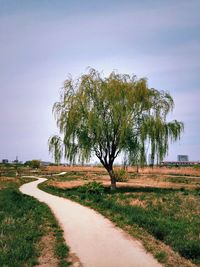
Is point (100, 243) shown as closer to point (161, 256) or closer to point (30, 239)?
point (161, 256)

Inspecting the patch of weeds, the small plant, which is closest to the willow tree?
the small plant

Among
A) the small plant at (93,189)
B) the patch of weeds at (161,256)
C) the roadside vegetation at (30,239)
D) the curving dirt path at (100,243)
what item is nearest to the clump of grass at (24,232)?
the roadside vegetation at (30,239)

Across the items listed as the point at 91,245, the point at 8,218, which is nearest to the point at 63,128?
the point at 8,218

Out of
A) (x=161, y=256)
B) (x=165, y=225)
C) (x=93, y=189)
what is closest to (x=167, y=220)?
(x=165, y=225)

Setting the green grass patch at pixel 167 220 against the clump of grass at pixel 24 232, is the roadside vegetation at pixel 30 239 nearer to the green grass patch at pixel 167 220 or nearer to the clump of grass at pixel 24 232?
the clump of grass at pixel 24 232

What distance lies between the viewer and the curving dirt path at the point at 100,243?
7.82 m

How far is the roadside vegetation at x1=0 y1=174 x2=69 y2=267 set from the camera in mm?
8030

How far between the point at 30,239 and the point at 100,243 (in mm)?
2414

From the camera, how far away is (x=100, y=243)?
371 inches

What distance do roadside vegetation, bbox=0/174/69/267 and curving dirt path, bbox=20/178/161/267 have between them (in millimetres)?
409

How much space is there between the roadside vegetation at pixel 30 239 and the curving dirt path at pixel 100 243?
409 millimetres

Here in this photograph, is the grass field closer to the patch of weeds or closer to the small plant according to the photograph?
the patch of weeds

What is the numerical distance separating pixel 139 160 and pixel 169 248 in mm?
16861

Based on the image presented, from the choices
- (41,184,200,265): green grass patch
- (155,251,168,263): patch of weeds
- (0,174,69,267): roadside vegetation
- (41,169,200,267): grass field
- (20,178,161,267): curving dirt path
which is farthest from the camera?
(41,184,200,265): green grass patch
